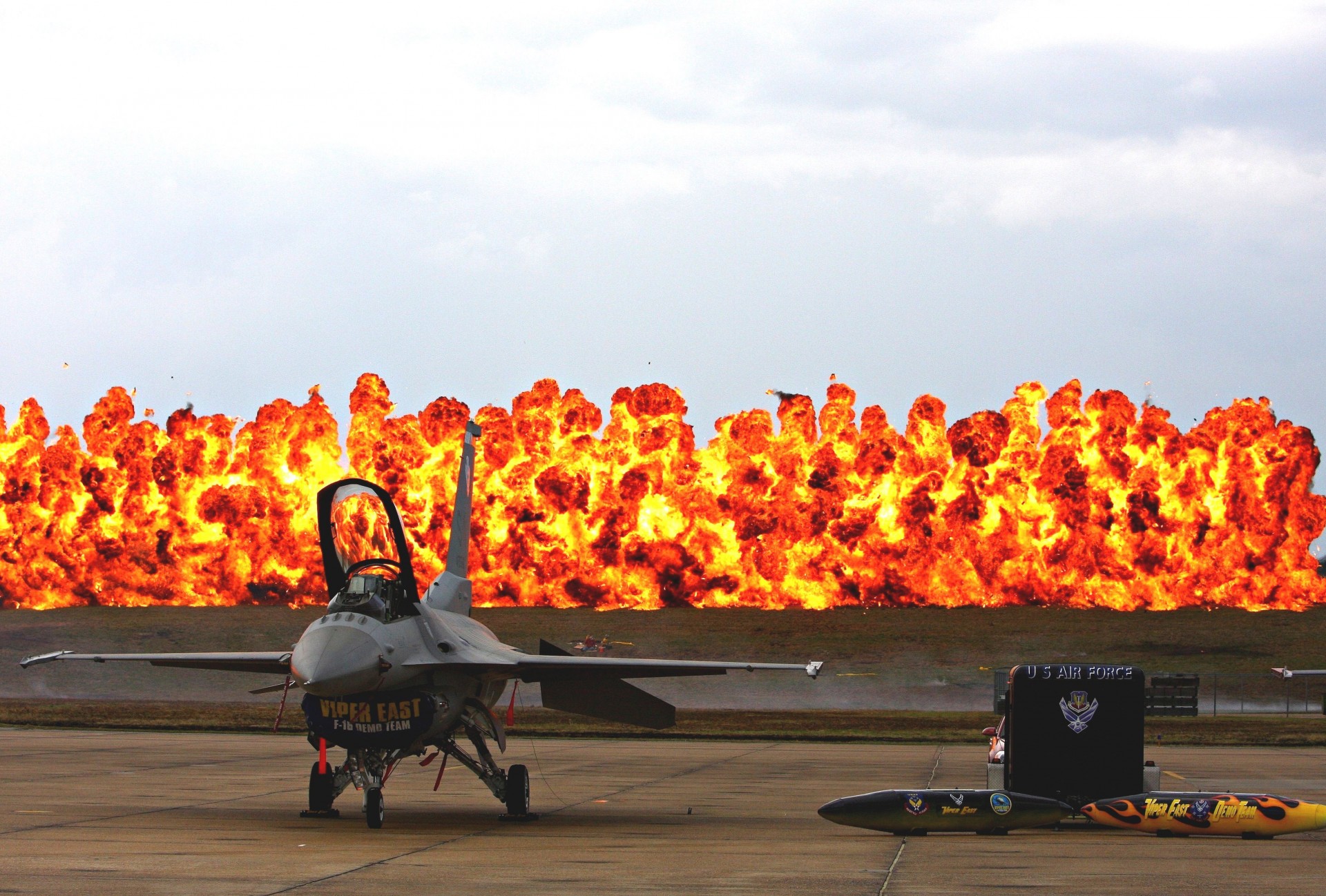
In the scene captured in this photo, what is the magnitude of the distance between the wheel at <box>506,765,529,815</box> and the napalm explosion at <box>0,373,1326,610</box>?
79234 millimetres

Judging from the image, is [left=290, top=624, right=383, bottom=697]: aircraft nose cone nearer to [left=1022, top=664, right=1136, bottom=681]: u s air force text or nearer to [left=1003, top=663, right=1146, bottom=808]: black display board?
[left=1003, top=663, right=1146, bottom=808]: black display board

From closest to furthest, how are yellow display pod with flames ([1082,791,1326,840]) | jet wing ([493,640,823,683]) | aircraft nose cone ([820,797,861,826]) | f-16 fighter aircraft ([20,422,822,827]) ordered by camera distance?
f-16 fighter aircraft ([20,422,822,827]) → yellow display pod with flames ([1082,791,1326,840]) → aircraft nose cone ([820,797,861,826]) → jet wing ([493,640,823,683])

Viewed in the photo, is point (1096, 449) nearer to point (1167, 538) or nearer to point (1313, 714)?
point (1167, 538)

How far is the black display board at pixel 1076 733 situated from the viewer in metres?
24.3

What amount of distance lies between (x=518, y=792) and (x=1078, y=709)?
8291 mm

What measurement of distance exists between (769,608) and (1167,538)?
989 inches

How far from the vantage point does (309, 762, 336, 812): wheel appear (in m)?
24.4

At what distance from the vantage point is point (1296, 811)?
878 inches

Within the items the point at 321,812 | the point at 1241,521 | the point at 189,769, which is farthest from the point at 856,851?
the point at 1241,521

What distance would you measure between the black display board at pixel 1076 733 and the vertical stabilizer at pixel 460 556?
951 cm

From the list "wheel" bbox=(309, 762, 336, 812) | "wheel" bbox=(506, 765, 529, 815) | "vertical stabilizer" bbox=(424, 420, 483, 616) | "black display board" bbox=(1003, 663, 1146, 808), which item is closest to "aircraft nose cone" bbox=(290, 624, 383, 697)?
"wheel" bbox=(309, 762, 336, 812)

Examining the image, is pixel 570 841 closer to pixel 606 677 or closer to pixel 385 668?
pixel 385 668

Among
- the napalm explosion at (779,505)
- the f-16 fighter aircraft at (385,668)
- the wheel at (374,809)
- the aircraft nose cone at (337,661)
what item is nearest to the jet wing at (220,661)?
the f-16 fighter aircraft at (385,668)

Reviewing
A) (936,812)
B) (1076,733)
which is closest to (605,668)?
(936,812)
